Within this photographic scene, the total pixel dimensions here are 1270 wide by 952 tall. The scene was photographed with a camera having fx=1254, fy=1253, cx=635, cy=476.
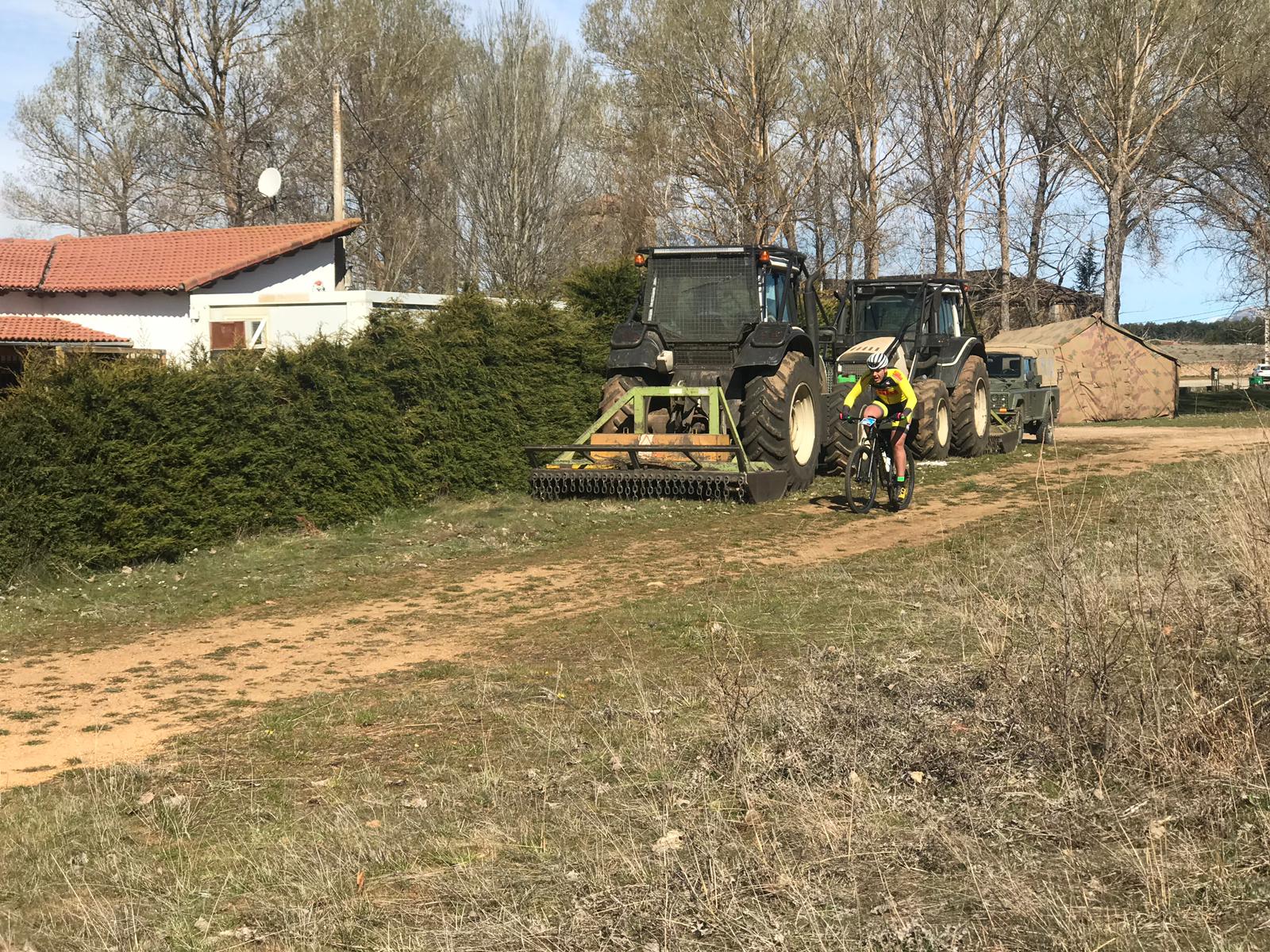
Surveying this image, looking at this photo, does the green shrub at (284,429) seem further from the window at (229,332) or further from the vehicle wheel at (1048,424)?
the vehicle wheel at (1048,424)

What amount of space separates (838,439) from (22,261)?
27.3 meters

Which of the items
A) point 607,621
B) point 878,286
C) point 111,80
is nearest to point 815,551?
point 607,621

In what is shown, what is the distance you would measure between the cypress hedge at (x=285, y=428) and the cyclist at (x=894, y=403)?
4426 mm

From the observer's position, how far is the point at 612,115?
40.6 meters

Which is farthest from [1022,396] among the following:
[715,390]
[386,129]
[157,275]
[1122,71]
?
[386,129]

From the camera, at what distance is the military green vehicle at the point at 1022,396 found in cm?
2181

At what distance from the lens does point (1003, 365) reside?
24.0 meters

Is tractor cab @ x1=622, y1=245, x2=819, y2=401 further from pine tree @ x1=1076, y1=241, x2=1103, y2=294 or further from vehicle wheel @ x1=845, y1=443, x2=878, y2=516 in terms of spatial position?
pine tree @ x1=1076, y1=241, x2=1103, y2=294

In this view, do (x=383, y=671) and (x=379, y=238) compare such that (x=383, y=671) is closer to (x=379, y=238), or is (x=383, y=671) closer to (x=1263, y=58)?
(x=1263, y=58)

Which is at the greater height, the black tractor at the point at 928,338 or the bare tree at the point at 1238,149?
the bare tree at the point at 1238,149

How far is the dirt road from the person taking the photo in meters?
6.52

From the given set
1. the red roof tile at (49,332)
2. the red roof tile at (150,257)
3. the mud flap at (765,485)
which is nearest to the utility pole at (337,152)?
the red roof tile at (150,257)

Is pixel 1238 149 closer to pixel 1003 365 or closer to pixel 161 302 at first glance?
pixel 1003 365

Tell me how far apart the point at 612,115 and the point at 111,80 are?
21.1 metres
